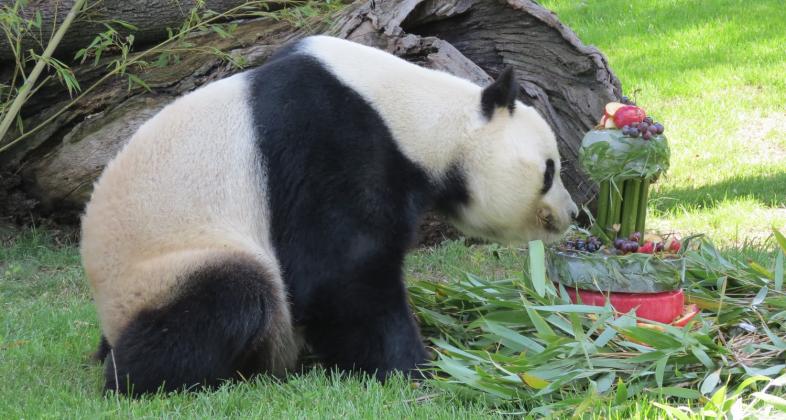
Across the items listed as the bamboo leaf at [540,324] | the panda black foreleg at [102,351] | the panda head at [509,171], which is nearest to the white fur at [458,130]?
the panda head at [509,171]

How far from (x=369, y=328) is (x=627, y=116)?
1431 millimetres

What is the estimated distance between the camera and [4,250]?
6.46m

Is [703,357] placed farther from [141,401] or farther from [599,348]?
[141,401]

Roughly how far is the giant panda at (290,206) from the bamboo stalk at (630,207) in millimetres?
360

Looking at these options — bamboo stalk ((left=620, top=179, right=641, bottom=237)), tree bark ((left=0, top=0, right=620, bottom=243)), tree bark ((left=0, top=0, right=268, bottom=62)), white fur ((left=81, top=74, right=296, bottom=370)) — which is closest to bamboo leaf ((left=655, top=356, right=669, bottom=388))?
bamboo stalk ((left=620, top=179, right=641, bottom=237))

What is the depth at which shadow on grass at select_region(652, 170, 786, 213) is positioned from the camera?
7.30 meters

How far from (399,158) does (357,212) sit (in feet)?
1.02

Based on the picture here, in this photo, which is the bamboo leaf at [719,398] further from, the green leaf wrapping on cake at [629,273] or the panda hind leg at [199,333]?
the panda hind leg at [199,333]

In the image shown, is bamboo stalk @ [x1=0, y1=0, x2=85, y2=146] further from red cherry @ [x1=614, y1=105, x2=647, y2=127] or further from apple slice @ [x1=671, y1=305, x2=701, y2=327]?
apple slice @ [x1=671, y1=305, x2=701, y2=327]

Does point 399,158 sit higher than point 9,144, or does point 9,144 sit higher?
point 399,158

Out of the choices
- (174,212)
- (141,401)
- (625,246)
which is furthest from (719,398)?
(174,212)

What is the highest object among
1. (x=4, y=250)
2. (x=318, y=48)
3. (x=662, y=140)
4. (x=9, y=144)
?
(x=318, y=48)

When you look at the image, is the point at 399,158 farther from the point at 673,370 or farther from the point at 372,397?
the point at 673,370

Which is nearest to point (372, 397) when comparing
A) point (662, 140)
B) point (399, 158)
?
point (399, 158)
